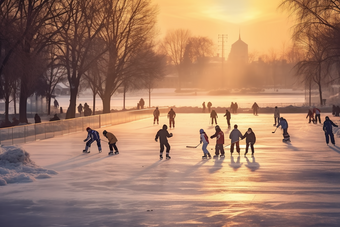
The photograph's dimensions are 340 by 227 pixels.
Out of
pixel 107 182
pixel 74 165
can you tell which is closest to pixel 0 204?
pixel 107 182

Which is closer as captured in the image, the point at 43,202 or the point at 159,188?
the point at 43,202

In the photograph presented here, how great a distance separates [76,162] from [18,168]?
145 inches

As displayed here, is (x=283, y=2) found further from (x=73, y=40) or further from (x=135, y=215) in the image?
(x=135, y=215)

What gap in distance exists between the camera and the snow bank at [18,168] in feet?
49.9

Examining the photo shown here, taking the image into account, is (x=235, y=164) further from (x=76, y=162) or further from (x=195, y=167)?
(x=76, y=162)

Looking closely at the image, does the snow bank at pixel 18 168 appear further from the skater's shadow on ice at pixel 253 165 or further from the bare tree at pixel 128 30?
the bare tree at pixel 128 30

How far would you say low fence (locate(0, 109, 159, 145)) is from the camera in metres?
25.8

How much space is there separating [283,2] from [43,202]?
22146 mm

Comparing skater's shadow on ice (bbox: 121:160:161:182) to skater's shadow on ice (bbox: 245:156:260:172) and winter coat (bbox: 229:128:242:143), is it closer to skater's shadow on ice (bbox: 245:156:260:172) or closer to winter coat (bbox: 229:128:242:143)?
skater's shadow on ice (bbox: 245:156:260:172)

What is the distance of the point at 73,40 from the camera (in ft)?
130

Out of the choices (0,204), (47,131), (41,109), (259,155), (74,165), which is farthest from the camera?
(41,109)

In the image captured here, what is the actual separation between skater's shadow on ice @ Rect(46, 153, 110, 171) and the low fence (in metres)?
5.03

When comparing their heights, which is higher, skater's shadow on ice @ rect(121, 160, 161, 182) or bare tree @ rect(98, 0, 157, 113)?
bare tree @ rect(98, 0, 157, 113)

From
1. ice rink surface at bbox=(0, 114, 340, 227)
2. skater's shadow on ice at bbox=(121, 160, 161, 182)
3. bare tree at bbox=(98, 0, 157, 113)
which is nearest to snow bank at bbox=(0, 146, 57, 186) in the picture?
ice rink surface at bbox=(0, 114, 340, 227)
